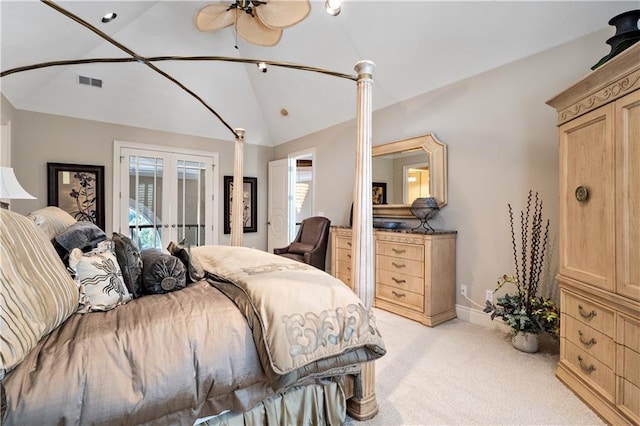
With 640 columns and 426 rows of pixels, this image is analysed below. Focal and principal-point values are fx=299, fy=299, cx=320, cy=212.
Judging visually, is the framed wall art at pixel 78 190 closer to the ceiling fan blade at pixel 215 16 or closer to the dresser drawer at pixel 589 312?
the ceiling fan blade at pixel 215 16

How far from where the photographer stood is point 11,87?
3.41 metres

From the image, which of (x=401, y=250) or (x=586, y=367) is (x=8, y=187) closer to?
(x=401, y=250)

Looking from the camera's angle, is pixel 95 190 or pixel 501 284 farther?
pixel 95 190

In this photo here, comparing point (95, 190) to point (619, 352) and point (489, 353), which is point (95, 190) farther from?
point (619, 352)

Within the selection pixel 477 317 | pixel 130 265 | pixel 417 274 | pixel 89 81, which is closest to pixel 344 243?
pixel 417 274

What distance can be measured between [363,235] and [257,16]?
7.93 ft

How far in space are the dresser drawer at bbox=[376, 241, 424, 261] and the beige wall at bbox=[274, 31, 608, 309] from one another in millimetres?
504

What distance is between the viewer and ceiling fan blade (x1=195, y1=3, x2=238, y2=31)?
2.80 metres

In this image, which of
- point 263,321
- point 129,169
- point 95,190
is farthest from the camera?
point 129,169

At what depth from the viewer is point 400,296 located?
3277mm

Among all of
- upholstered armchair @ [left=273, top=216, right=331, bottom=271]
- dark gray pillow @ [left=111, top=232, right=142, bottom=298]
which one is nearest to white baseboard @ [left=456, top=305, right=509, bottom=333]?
upholstered armchair @ [left=273, top=216, right=331, bottom=271]

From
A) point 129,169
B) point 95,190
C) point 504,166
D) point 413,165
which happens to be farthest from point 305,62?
point 95,190

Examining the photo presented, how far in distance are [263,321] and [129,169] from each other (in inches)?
182

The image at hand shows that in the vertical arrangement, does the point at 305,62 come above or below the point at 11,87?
above
